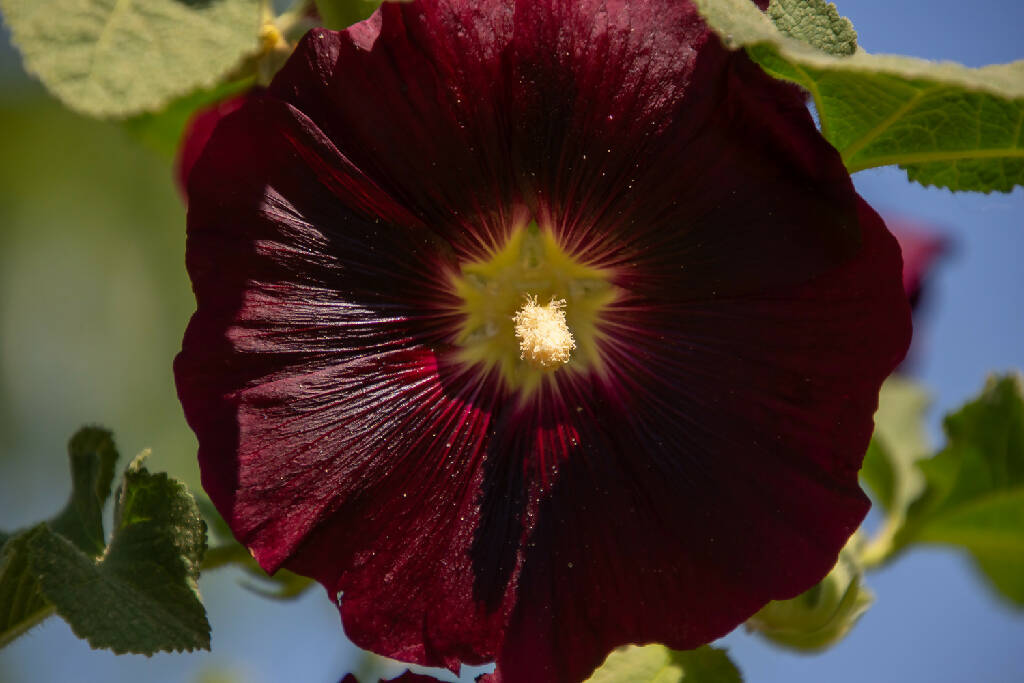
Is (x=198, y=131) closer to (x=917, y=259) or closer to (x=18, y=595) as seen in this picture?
(x=18, y=595)

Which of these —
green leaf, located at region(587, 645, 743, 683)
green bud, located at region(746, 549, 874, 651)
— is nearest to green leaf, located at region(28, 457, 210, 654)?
green leaf, located at region(587, 645, 743, 683)

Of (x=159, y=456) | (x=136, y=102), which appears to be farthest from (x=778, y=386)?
(x=159, y=456)

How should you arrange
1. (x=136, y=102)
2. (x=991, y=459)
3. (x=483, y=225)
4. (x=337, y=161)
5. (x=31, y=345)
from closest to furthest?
(x=136, y=102), (x=337, y=161), (x=483, y=225), (x=991, y=459), (x=31, y=345)

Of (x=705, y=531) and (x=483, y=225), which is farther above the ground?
(x=483, y=225)

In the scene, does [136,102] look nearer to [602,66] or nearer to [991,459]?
[602,66]

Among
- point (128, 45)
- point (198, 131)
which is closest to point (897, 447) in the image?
point (198, 131)
